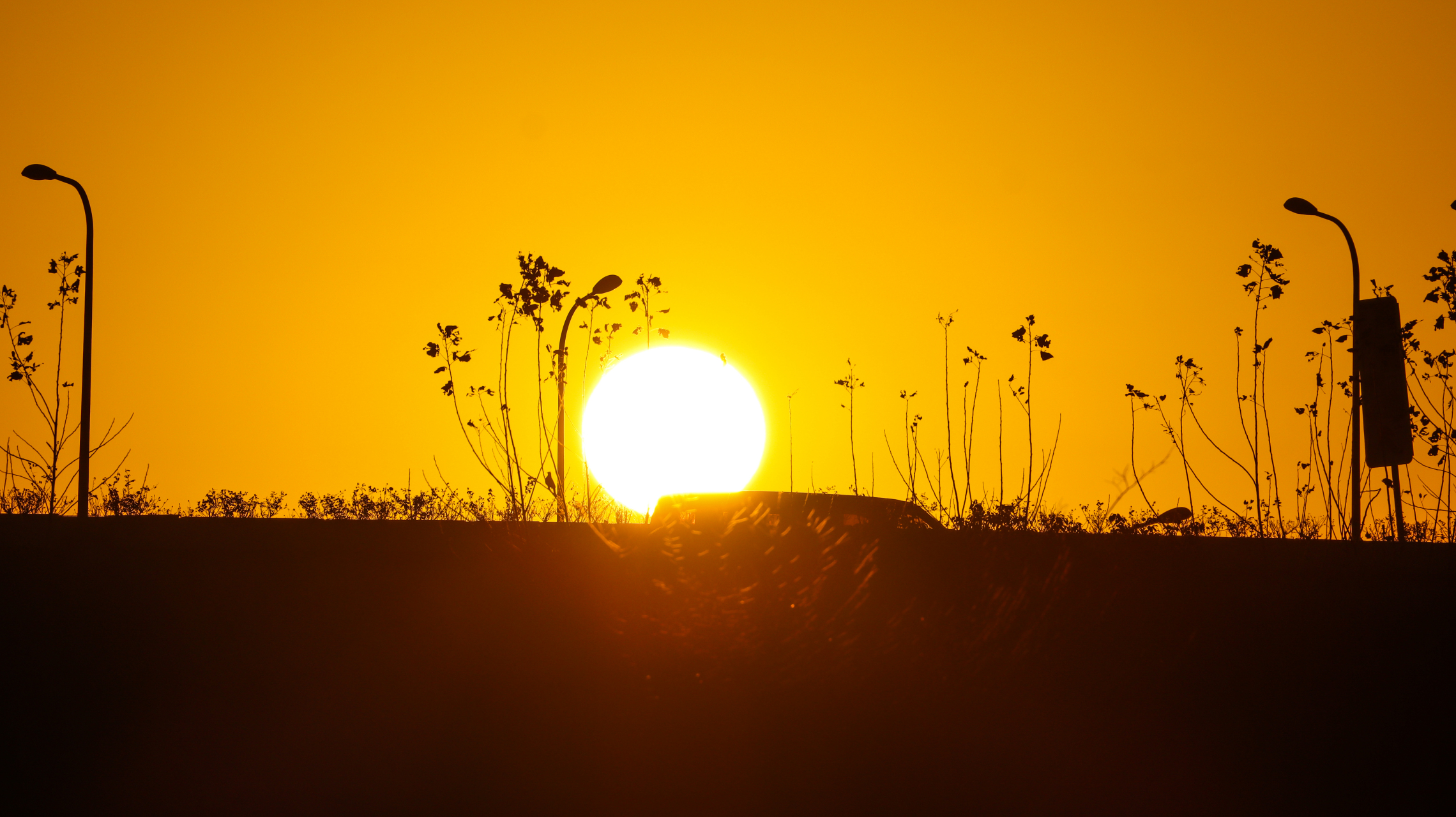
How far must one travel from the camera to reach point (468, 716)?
6758 millimetres

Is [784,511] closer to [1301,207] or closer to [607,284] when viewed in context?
[607,284]

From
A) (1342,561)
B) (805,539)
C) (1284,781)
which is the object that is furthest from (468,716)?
(1342,561)

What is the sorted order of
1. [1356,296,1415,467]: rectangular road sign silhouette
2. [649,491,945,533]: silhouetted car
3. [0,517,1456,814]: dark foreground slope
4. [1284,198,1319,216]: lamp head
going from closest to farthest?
[0,517,1456,814]: dark foreground slope < [649,491,945,533]: silhouetted car < [1356,296,1415,467]: rectangular road sign silhouette < [1284,198,1319,216]: lamp head

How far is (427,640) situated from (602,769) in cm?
241

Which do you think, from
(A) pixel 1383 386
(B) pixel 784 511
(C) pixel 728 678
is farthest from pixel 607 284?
(A) pixel 1383 386

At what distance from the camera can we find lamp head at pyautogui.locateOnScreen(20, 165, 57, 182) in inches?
644

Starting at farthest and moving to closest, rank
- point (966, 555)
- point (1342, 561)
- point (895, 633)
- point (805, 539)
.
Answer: point (1342, 561), point (966, 555), point (805, 539), point (895, 633)

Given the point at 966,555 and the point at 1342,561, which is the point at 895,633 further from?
the point at 1342,561

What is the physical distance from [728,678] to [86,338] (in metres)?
13.4

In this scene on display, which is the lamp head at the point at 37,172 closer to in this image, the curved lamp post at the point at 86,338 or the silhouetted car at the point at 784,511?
the curved lamp post at the point at 86,338

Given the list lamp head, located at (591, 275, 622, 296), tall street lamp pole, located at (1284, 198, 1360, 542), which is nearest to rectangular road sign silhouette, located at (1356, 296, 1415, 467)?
tall street lamp pole, located at (1284, 198, 1360, 542)

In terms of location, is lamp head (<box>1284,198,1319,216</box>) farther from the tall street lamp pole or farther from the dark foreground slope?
the dark foreground slope

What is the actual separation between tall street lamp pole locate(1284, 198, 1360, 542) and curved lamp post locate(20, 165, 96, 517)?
15.6m

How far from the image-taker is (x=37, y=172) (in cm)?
1642
